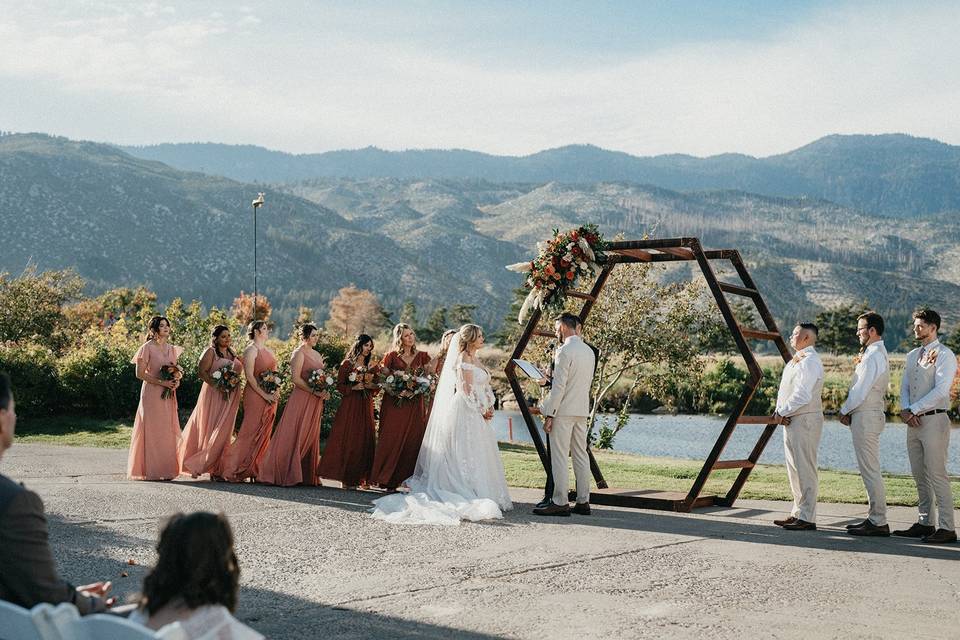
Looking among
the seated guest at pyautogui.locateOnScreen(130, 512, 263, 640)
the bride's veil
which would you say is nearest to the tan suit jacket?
the seated guest at pyautogui.locateOnScreen(130, 512, 263, 640)

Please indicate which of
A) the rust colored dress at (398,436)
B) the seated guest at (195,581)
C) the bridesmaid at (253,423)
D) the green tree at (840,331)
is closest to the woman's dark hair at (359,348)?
the rust colored dress at (398,436)

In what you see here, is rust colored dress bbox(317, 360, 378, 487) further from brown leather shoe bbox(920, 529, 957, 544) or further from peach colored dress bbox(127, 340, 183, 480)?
brown leather shoe bbox(920, 529, 957, 544)

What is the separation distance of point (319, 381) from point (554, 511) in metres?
3.87

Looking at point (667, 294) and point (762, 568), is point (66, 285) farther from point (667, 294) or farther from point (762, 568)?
point (762, 568)

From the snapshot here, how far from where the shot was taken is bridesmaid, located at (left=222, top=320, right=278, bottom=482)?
12961 millimetres

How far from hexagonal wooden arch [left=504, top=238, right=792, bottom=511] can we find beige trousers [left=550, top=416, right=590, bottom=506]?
1.18ft

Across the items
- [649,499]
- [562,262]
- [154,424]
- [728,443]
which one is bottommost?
[728,443]

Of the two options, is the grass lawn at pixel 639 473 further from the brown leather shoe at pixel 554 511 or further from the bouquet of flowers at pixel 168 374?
the bouquet of flowers at pixel 168 374

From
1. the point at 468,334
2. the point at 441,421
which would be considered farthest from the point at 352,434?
the point at 468,334

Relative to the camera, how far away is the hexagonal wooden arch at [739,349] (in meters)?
11.6

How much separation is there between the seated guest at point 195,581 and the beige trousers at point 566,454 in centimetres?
785

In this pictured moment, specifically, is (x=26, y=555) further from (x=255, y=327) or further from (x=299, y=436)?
(x=299, y=436)

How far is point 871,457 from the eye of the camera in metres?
10.2

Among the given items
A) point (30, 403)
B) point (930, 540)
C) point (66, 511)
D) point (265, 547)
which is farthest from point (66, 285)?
point (930, 540)
